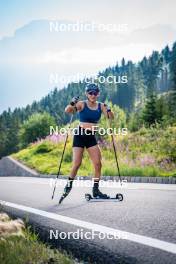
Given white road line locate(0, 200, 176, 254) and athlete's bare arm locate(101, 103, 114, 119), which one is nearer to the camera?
white road line locate(0, 200, 176, 254)

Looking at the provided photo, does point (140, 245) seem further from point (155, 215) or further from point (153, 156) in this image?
point (153, 156)

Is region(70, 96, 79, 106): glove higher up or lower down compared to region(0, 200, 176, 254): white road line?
higher up

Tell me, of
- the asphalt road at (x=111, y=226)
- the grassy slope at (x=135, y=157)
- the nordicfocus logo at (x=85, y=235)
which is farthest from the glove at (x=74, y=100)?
the grassy slope at (x=135, y=157)

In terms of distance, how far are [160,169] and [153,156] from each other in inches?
84.7

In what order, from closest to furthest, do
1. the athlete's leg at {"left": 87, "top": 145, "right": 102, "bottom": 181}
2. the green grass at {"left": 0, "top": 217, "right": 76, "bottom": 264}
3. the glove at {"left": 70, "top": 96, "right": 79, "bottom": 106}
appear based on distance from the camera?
the green grass at {"left": 0, "top": 217, "right": 76, "bottom": 264}, the glove at {"left": 70, "top": 96, "right": 79, "bottom": 106}, the athlete's leg at {"left": 87, "top": 145, "right": 102, "bottom": 181}

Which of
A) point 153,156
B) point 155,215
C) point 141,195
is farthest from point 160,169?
point 155,215

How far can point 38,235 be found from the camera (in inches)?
243

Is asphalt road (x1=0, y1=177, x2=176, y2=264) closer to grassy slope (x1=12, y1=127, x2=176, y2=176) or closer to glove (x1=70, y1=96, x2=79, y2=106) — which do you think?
glove (x1=70, y1=96, x2=79, y2=106)

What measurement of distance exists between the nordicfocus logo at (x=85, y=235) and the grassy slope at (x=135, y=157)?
1120 cm

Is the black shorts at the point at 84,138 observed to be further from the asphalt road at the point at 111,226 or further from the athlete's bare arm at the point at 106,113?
the asphalt road at the point at 111,226

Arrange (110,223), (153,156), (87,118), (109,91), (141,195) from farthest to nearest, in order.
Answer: (109,91) → (153,156) → (141,195) → (87,118) → (110,223)

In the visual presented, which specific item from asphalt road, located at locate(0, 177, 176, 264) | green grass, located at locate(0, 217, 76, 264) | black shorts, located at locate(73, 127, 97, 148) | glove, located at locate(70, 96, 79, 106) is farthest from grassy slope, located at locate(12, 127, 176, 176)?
green grass, located at locate(0, 217, 76, 264)

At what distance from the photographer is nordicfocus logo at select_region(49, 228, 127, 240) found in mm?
5298

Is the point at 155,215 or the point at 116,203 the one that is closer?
the point at 155,215
